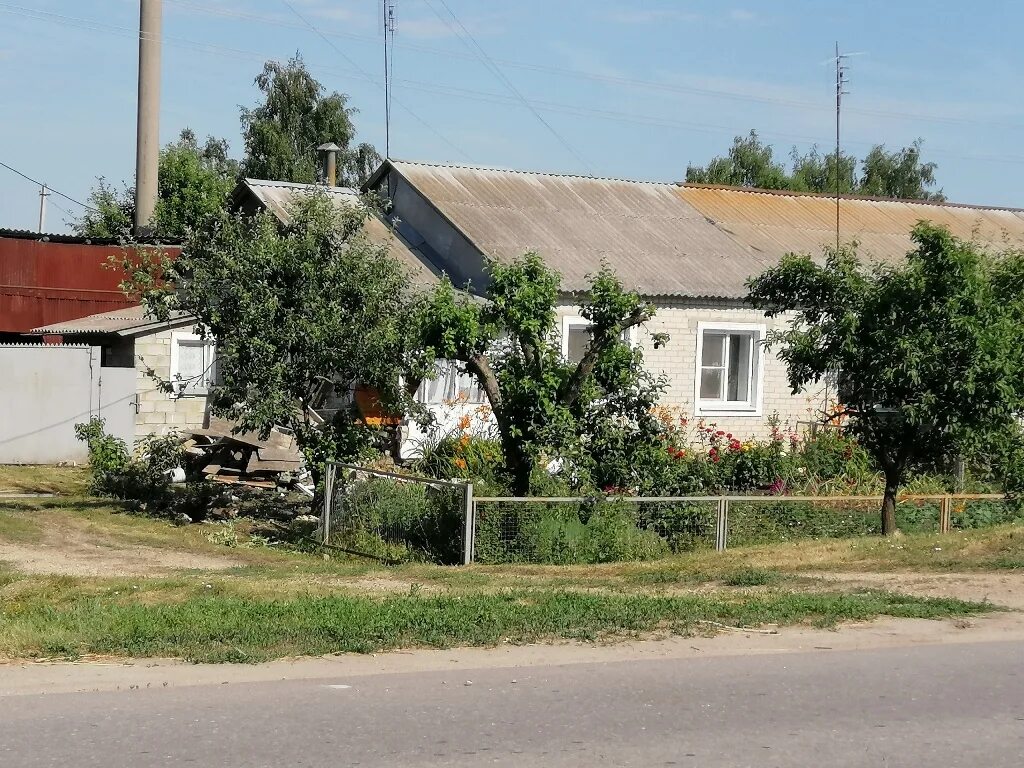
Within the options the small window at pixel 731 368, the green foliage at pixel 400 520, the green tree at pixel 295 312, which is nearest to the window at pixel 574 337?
the small window at pixel 731 368

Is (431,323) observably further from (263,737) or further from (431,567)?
(263,737)

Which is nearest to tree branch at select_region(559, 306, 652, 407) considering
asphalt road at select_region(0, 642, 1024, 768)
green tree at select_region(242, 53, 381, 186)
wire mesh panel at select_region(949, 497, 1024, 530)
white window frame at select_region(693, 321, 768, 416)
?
wire mesh panel at select_region(949, 497, 1024, 530)

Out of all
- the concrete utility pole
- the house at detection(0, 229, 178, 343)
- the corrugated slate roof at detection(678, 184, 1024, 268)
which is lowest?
the house at detection(0, 229, 178, 343)

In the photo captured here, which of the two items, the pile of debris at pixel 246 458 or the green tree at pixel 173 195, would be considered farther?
the green tree at pixel 173 195

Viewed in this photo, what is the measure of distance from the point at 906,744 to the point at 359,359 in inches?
391

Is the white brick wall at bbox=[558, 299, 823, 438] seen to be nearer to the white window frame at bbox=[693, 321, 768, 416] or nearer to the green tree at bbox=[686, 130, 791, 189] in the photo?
the white window frame at bbox=[693, 321, 768, 416]

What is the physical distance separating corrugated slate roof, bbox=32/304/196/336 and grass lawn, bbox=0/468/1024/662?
577cm

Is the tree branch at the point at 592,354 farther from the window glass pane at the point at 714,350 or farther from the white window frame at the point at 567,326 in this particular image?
the window glass pane at the point at 714,350

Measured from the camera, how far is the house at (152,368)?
Answer: 2178 cm

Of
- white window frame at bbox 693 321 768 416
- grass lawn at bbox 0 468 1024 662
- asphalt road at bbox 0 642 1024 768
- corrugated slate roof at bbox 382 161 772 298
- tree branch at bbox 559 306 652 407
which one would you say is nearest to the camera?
asphalt road at bbox 0 642 1024 768

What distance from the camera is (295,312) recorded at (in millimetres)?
15492

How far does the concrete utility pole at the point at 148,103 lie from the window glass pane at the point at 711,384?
47.1ft

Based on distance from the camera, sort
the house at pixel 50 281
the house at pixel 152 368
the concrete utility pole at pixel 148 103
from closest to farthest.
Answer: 1. the house at pixel 152 368
2. the house at pixel 50 281
3. the concrete utility pole at pixel 148 103

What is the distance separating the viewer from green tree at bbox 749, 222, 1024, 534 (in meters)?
13.7
